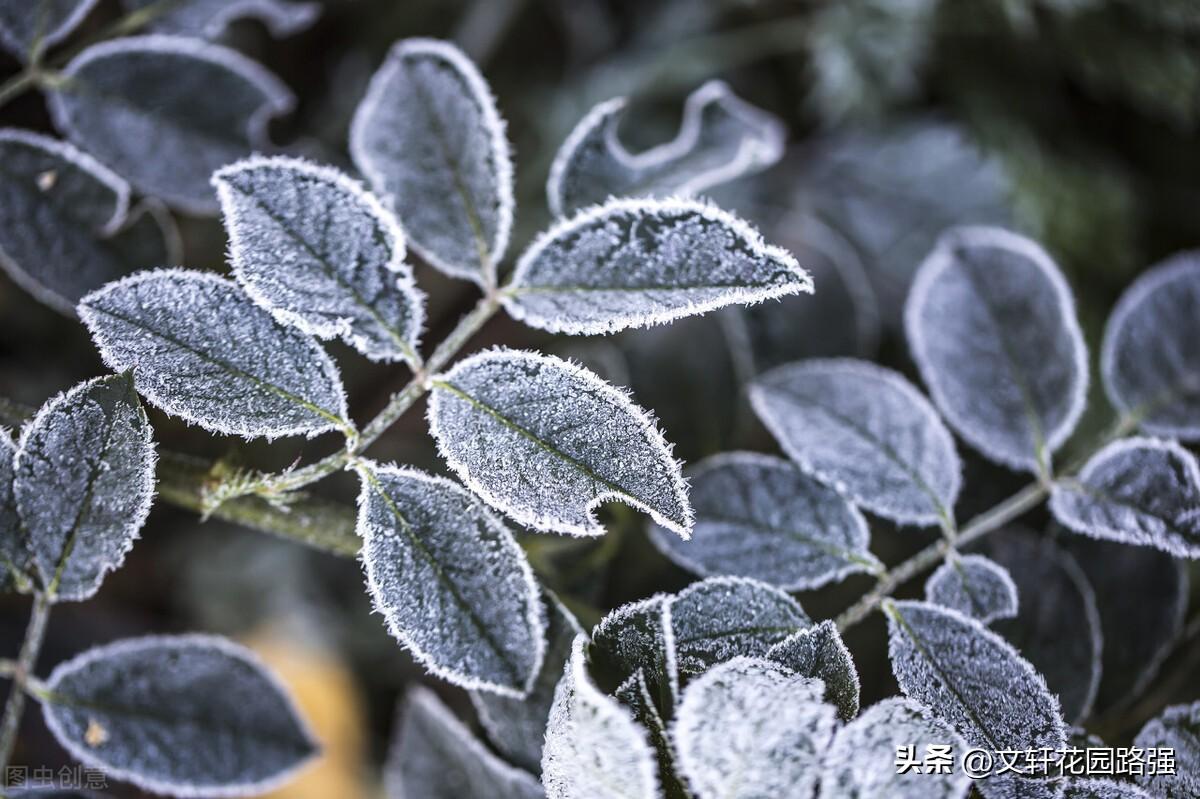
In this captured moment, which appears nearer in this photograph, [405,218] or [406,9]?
[405,218]

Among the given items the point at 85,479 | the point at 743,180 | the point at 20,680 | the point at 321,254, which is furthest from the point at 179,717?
the point at 743,180

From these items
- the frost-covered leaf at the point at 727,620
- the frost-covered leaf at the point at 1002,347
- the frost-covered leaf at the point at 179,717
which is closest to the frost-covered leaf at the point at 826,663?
the frost-covered leaf at the point at 727,620

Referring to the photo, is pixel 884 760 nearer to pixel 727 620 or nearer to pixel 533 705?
pixel 727 620

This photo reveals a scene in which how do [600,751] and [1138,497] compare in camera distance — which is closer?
[600,751]

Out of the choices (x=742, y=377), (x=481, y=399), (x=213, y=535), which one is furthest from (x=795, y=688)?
(x=213, y=535)

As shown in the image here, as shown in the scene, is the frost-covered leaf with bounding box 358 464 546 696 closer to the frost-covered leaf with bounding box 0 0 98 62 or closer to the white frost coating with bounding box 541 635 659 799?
the white frost coating with bounding box 541 635 659 799

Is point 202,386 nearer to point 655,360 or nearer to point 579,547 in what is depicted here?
point 579,547
